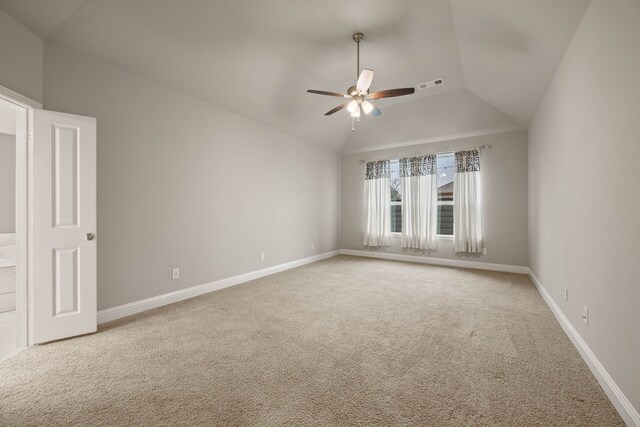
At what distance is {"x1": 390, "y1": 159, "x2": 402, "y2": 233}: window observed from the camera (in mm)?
6469

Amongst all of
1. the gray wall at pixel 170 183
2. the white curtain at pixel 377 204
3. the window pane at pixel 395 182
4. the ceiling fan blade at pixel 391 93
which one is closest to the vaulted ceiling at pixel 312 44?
the gray wall at pixel 170 183

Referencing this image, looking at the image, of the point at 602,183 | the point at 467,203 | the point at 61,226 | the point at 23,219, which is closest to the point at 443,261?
the point at 467,203

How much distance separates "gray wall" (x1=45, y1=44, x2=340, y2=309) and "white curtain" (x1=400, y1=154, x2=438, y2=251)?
2641 mm

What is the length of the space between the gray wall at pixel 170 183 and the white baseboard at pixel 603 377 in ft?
13.4

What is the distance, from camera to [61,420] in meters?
1.51

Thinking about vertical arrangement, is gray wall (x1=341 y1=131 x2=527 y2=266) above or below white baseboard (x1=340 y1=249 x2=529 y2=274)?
above

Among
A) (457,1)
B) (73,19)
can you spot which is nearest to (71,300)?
(73,19)

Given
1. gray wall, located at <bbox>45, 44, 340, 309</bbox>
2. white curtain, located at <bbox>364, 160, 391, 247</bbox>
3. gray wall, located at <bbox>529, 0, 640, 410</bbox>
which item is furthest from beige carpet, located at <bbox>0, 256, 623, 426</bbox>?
white curtain, located at <bbox>364, 160, 391, 247</bbox>

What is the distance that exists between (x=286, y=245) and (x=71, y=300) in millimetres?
3318

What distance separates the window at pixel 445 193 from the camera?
586 centimetres

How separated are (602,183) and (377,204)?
4761 mm

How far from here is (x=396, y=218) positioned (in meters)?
6.56

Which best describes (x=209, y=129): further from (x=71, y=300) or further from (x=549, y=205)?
(x=549, y=205)

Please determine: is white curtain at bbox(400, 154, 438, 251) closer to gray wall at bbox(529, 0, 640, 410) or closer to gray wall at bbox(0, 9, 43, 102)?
gray wall at bbox(529, 0, 640, 410)
